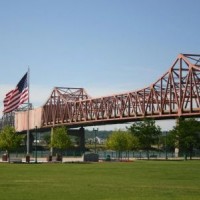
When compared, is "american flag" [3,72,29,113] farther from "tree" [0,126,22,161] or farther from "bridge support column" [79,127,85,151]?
"bridge support column" [79,127,85,151]

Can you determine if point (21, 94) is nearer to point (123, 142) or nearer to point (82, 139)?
point (123, 142)

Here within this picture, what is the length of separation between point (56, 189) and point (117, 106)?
11167cm

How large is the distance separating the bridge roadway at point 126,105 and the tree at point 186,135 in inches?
446

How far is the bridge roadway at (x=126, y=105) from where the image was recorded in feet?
351

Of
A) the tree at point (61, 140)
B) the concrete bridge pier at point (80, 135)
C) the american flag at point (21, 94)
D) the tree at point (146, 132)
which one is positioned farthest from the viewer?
the concrete bridge pier at point (80, 135)

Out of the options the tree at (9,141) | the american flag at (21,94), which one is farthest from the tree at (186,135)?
the american flag at (21,94)

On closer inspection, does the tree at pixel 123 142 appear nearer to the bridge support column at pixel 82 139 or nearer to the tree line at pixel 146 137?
the tree line at pixel 146 137

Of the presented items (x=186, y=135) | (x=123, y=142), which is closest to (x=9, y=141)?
(x=123, y=142)

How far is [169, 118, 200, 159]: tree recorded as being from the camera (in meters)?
85.6

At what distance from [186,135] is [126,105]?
4719cm

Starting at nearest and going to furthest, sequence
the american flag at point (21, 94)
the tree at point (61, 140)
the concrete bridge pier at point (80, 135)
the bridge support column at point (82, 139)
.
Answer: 1. the american flag at point (21, 94)
2. the tree at point (61, 140)
3. the bridge support column at point (82, 139)
4. the concrete bridge pier at point (80, 135)

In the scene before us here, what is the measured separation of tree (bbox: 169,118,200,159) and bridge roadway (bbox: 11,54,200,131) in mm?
11340

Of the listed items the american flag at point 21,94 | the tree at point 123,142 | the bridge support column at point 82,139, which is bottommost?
the tree at point 123,142

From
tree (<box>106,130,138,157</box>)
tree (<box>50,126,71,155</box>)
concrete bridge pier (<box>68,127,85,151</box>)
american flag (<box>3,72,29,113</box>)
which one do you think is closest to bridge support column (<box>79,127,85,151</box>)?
concrete bridge pier (<box>68,127,85,151</box>)
